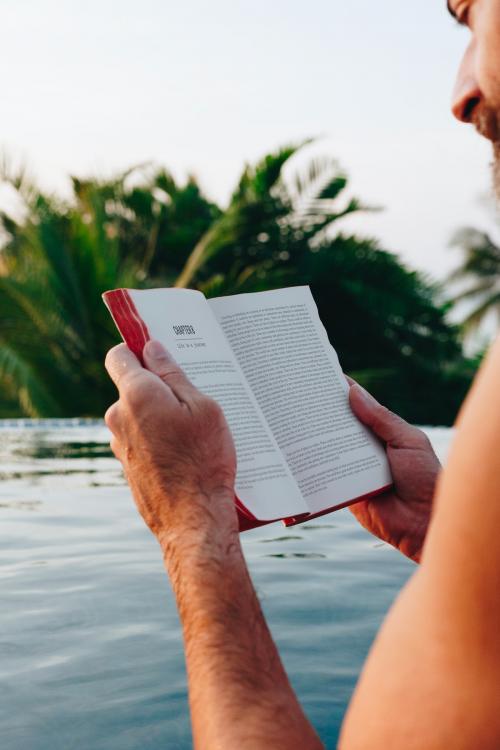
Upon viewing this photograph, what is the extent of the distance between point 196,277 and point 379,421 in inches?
440

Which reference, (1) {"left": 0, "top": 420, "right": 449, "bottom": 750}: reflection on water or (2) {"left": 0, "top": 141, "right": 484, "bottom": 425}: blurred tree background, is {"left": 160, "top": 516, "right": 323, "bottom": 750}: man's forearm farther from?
(2) {"left": 0, "top": 141, "right": 484, "bottom": 425}: blurred tree background

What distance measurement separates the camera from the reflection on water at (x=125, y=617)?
167 cm

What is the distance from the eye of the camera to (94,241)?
10.5 metres

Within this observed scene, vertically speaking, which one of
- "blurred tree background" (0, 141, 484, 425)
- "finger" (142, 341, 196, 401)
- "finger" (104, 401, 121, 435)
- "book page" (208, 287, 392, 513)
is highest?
"finger" (142, 341, 196, 401)

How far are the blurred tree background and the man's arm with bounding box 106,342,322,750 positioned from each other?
8961 millimetres

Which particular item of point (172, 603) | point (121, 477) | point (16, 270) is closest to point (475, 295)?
point (16, 270)

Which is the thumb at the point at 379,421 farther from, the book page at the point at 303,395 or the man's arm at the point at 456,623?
the man's arm at the point at 456,623

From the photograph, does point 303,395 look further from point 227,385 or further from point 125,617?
point 125,617

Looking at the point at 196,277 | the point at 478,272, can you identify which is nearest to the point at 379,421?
the point at 196,277

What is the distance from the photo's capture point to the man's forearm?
100cm

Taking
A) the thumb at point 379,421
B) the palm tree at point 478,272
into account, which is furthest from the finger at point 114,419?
the palm tree at point 478,272

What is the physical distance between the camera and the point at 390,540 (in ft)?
5.25

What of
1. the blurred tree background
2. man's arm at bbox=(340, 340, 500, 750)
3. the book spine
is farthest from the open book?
the blurred tree background

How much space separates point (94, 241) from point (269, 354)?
365 inches
